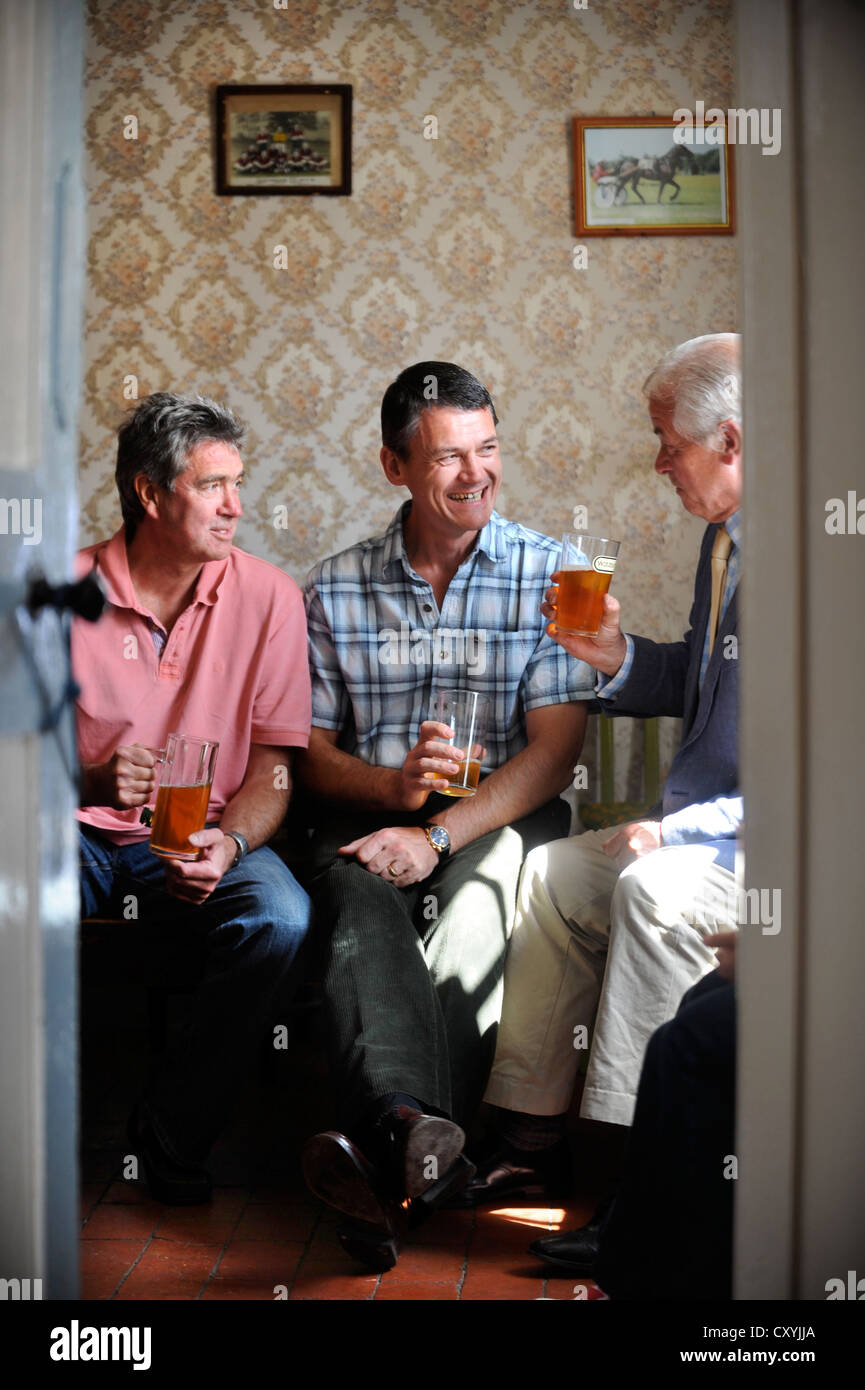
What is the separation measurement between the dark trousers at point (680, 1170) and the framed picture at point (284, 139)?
2.38m

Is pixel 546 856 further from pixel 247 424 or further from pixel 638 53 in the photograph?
pixel 638 53

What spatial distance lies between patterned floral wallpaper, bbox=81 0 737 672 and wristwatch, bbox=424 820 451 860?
112 cm

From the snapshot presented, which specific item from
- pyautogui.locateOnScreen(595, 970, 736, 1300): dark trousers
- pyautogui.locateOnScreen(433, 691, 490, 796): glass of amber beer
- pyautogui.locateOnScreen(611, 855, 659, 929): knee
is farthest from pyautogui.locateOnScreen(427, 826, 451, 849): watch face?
pyautogui.locateOnScreen(595, 970, 736, 1300): dark trousers

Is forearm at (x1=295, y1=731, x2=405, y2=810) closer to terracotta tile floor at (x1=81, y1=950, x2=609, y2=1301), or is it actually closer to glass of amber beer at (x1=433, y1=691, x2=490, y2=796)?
glass of amber beer at (x1=433, y1=691, x2=490, y2=796)

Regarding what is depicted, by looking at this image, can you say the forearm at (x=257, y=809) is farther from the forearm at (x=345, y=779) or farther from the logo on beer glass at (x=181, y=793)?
the logo on beer glass at (x=181, y=793)

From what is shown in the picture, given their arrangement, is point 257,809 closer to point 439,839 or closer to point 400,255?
point 439,839

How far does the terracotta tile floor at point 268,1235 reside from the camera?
1.79 metres

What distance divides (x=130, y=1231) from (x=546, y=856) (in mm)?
886

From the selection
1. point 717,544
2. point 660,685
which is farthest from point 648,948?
point 717,544

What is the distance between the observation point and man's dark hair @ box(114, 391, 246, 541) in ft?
7.71

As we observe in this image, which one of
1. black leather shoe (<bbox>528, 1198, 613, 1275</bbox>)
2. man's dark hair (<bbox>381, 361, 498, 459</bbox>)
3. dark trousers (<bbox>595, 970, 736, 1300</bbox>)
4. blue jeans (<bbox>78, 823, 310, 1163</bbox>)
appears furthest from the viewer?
man's dark hair (<bbox>381, 361, 498, 459</bbox>)

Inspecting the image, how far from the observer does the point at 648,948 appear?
6.35 ft

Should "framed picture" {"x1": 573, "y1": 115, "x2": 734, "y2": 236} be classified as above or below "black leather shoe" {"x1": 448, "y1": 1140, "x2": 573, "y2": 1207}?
above
